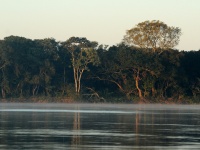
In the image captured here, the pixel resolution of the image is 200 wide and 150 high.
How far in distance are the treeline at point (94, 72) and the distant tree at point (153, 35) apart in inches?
26.6

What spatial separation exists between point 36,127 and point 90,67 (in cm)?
5128

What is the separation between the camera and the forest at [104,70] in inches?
3031

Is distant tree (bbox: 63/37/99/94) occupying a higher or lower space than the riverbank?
higher

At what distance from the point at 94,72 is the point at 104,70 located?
6.15ft

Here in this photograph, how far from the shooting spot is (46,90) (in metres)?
78.9

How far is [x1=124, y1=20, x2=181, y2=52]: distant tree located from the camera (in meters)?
77.3

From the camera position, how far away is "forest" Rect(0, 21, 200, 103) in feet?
253

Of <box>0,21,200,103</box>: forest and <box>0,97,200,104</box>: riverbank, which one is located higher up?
<box>0,21,200,103</box>: forest

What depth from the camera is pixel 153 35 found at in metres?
77.7

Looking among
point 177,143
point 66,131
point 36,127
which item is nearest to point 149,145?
point 177,143

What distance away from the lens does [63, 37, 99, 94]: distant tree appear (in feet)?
255

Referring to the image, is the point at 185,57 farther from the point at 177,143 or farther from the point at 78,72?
the point at 177,143

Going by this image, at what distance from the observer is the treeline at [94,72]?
7700 centimetres

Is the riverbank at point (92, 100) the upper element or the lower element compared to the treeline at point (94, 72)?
lower
